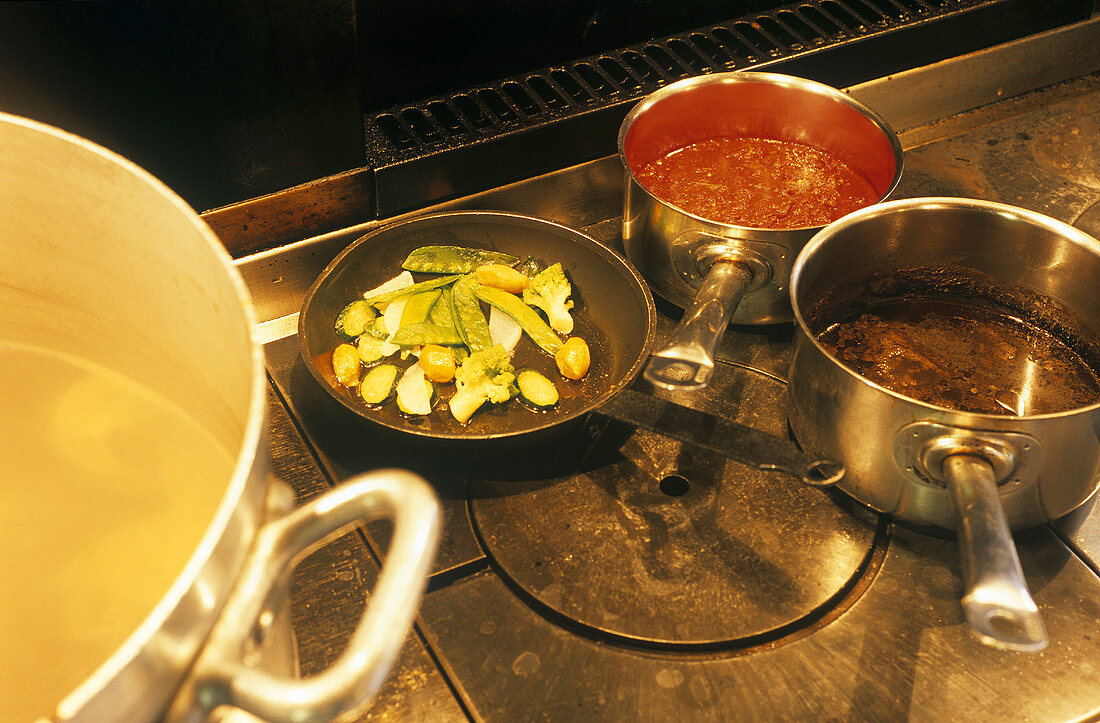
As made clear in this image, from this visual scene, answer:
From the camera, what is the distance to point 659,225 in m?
1.09

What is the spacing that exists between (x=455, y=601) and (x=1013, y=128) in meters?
1.23

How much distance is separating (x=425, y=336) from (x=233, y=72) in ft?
1.18

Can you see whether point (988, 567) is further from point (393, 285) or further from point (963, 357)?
point (393, 285)

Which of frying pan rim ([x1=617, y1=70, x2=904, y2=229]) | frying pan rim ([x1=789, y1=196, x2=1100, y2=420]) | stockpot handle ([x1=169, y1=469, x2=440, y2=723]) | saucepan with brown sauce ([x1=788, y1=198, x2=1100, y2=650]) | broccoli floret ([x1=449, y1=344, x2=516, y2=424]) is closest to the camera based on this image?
stockpot handle ([x1=169, y1=469, x2=440, y2=723])

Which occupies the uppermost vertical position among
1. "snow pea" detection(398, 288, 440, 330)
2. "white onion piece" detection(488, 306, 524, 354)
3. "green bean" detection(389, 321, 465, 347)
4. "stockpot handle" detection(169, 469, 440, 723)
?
"stockpot handle" detection(169, 469, 440, 723)

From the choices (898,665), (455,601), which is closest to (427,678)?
(455,601)

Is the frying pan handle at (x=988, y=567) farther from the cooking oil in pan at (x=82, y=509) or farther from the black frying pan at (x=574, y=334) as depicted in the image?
the cooking oil in pan at (x=82, y=509)

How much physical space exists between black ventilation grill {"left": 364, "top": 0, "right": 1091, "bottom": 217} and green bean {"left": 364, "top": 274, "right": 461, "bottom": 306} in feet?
0.38

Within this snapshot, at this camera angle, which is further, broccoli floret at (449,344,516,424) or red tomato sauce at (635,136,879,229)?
red tomato sauce at (635,136,879,229)

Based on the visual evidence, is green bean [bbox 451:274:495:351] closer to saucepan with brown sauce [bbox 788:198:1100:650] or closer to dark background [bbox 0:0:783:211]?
dark background [bbox 0:0:783:211]

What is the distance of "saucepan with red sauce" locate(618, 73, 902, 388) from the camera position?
106cm

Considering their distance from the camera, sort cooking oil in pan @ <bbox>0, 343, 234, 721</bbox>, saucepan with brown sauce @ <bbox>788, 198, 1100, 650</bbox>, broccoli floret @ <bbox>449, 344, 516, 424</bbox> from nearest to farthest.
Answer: cooking oil in pan @ <bbox>0, 343, 234, 721</bbox> < saucepan with brown sauce @ <bbox>788, 198, 1100, 650</bbox> < broccoli floret @ <bbox>449, 344, 516, 424</bbox>

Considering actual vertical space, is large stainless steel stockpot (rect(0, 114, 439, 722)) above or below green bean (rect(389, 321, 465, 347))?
above

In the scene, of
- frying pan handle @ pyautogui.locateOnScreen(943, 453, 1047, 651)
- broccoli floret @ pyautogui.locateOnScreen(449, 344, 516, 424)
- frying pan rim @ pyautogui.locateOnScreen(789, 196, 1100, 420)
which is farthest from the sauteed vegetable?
frying pan handle @ pyautogui.locateOnScreen(943, 453, 1047, 651)
